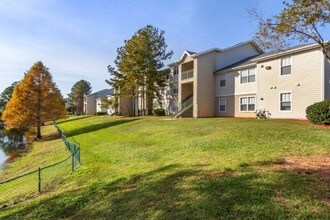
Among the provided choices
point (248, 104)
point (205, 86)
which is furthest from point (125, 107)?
point (248, 104)

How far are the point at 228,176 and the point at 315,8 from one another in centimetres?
731

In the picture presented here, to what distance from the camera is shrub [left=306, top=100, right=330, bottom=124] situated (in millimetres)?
14344

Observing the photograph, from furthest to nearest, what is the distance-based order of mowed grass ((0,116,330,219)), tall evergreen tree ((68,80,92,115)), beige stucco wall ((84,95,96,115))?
tall evergreen tree ((68,80,92,115))
beige stucco wall ((84,95,96,115))
mowed grass ((0,116,330,219))

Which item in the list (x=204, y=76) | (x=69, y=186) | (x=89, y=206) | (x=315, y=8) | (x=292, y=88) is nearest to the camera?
(x=89, y=206)

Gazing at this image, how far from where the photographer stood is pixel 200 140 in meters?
12.3

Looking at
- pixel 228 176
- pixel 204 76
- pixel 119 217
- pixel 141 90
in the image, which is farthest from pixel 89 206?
pixel 141 90

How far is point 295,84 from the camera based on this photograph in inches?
743

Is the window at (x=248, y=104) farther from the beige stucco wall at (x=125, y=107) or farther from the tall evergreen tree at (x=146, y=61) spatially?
the beige stucco wall at (x=125, y=107)

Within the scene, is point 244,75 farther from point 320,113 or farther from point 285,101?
point 320,113

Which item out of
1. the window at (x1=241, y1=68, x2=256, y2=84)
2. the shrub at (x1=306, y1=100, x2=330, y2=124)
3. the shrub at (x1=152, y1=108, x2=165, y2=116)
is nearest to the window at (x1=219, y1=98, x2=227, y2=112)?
the window at (x1=241, y1=68, x2=256, y2=84)

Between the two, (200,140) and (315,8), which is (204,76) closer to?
(200,140)

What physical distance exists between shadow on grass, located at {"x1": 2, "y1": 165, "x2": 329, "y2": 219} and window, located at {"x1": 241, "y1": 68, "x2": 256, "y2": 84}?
17.7 metres

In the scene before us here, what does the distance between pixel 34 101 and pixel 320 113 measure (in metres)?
25.4

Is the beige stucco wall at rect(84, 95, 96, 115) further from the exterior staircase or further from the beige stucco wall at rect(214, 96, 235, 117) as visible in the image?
the beige stucco wall at rect(214, 96, 235, 117)
